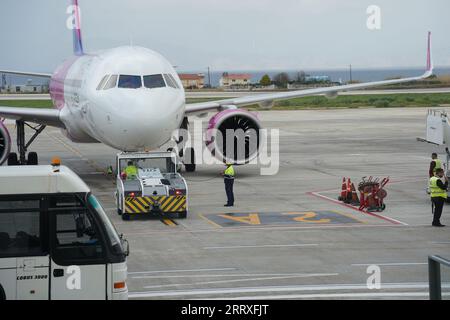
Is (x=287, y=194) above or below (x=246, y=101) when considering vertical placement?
below

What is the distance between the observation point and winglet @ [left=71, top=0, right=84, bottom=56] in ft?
144

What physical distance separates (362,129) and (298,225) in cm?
3686

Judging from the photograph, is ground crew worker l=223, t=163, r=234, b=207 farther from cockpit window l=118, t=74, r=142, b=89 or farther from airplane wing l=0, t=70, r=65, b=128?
airplane wing l=0, t=70, r=65, b=128

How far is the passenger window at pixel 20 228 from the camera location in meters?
13.5

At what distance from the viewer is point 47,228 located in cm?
1365

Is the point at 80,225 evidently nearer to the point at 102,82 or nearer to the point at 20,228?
the point at 20,228

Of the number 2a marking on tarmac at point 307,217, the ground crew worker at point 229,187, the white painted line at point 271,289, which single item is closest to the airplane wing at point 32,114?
the ground crew worker at point 229,187

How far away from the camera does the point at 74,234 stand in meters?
13.8

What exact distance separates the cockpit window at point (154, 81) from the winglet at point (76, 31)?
13.7 m

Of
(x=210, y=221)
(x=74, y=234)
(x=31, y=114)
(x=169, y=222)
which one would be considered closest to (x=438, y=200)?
(x=210, y=221)
